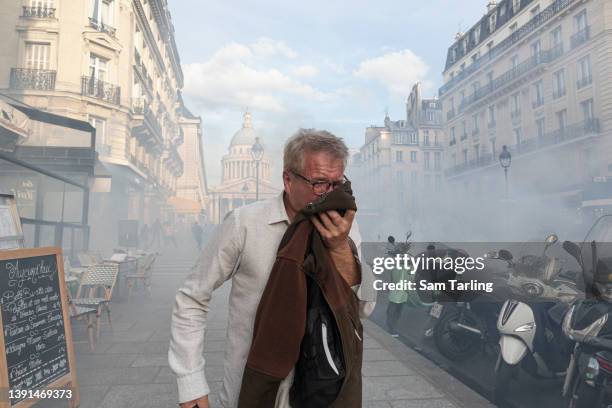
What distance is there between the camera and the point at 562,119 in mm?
17781

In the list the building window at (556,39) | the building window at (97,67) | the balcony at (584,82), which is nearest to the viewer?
the balcony at (584,82)

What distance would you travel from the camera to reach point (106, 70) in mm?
19266

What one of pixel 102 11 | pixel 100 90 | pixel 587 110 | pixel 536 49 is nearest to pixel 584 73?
pixel 587 110

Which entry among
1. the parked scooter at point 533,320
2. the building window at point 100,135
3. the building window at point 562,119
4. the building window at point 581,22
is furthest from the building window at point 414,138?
the parked scooter at point 533,320

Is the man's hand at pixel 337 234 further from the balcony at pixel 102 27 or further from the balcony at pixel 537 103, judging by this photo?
the balcony at pixel 537 103

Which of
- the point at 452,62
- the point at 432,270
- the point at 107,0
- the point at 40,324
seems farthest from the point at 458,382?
the point at 452,62

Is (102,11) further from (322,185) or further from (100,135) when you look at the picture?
(322,185)

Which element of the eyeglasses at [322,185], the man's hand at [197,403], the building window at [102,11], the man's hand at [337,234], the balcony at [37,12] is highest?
the building window at [102,11]

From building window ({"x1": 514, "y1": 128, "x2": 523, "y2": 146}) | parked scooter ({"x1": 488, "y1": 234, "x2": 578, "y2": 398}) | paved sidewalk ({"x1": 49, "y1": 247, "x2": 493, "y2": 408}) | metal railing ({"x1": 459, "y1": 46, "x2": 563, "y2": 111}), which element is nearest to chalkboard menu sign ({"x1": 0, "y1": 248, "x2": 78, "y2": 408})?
paved sidewalk ({"x1": 49, "y1": 247, "x2": 493, "y2": 408})

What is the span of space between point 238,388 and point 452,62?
32940 millimetres

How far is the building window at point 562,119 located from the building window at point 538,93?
5.53 ft

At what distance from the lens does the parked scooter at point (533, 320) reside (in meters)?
3.41

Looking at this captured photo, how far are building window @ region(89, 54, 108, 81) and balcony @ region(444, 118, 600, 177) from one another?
2145 centimetres

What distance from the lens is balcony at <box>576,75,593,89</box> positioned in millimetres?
15473
